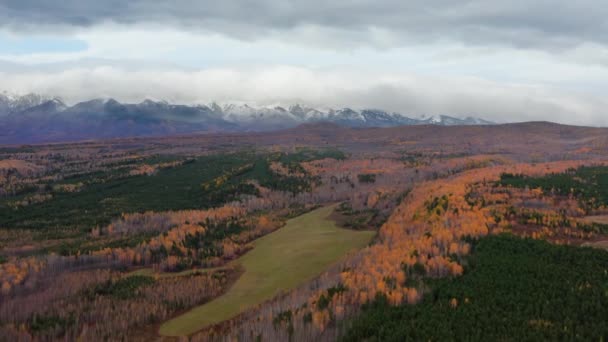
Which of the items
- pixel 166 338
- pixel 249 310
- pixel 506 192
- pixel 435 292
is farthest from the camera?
→ pixel 506 192

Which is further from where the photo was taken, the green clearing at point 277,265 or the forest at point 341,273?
the green clearing at point 277,265

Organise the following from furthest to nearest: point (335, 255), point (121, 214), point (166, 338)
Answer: point (121, 214) → point (335, 255) → point (166, 338)

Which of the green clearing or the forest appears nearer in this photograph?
the forest

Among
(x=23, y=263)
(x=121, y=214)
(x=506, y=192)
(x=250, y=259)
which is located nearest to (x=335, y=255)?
(x=250, y=259)

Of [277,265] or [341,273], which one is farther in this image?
[277,265]

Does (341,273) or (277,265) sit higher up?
(341,273)

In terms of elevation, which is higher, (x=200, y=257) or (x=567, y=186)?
(x=567, y=186)

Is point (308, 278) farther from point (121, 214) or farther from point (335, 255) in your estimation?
point (121, 214)

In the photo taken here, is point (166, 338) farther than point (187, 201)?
No
